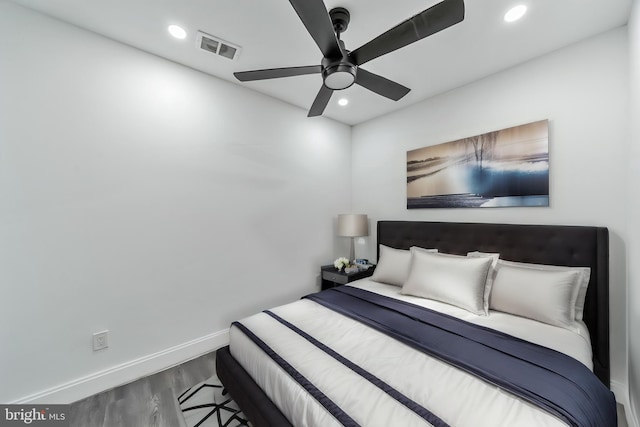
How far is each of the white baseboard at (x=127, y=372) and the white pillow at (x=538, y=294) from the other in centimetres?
252

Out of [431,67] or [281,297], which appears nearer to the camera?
[431,67]

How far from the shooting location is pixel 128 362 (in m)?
2.03

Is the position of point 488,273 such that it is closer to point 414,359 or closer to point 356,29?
point 414,359

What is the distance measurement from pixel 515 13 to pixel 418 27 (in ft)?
3.21

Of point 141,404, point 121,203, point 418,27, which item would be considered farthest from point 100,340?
point 418,27

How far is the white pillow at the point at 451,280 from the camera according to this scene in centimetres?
194

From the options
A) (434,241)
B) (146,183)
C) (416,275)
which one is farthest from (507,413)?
(146,183)

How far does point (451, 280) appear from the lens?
2.04 metres

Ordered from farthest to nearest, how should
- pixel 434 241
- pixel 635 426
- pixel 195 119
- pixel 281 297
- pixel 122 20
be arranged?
pixel 281 297 → pixel 434 241 → pixel 195 119 → pixel 122 20 → pixel 635 426

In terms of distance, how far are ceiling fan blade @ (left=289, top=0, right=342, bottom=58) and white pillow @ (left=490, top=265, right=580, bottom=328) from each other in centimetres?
202

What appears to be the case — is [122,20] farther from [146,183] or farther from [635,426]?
[635,426]

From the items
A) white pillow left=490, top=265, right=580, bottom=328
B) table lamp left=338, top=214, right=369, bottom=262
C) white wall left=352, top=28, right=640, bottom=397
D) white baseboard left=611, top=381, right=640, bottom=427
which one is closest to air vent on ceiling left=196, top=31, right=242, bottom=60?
table lamp left=338, top=214, right=369, bottom=262

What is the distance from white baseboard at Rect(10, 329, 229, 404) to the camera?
1746mm

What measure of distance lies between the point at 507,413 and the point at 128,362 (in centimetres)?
254
